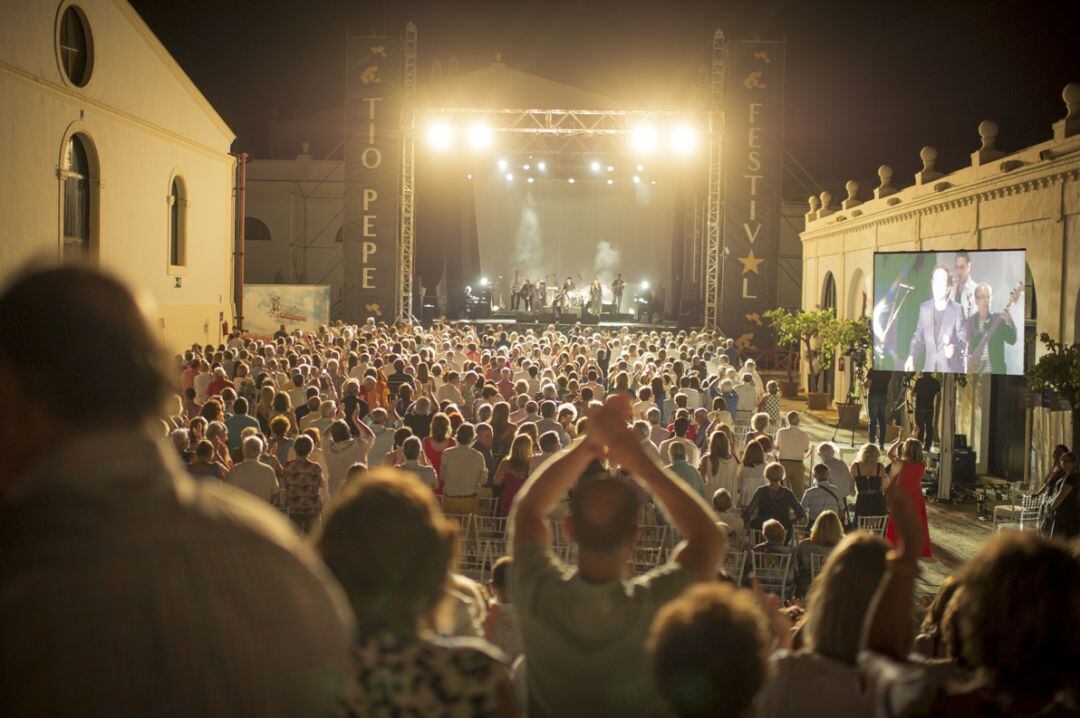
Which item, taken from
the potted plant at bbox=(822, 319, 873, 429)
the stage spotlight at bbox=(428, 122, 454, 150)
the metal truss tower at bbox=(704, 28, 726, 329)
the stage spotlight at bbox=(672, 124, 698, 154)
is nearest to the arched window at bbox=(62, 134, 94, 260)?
the stage spotlight at bbox=(428, 122, 454, 150)

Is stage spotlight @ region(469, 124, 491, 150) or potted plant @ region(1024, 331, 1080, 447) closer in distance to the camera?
potted plant @ region(1024, 331, 1080, 447)

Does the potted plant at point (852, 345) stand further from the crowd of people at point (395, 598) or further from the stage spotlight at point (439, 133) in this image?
the crowd of people at point (395, 598)

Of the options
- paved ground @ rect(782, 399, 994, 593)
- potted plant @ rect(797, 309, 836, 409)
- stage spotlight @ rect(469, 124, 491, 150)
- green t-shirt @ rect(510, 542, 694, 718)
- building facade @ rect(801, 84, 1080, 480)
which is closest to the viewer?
green t-shirt @ rect(510, 542, 694, 718)

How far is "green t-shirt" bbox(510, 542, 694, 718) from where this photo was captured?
286 centimetres

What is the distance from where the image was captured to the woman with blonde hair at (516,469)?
902 cm

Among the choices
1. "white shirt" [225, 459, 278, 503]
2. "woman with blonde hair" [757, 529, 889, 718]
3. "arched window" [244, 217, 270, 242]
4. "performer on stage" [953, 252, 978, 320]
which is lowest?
"white shirt" [225, 459, 278, 503]

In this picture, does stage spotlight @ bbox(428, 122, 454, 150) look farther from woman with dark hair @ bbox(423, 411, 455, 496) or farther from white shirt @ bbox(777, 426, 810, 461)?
woman with dark hair @ bbox(423, 411, 455, 496)

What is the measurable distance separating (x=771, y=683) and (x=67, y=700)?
2156 mm

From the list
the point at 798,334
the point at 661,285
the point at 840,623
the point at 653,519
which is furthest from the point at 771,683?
the point at 661,285

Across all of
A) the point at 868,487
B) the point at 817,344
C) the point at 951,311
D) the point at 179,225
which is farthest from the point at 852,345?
the point at 179,225

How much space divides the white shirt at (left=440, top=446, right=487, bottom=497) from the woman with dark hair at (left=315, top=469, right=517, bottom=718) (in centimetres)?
689

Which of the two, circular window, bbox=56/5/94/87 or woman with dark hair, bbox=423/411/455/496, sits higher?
circular window, bbox=56/5/94/87

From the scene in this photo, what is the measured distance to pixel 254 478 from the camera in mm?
8352

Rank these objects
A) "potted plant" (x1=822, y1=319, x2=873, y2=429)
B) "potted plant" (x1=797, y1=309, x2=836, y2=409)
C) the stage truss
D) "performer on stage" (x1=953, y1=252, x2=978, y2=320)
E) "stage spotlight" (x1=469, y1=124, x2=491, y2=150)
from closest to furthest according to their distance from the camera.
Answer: "performer on stage" (x1=953, y1=252, x2=978, y2=320)
"potted plant" (x1=822, y1=319, x2=873, y2=429)
"potted plant" (x1=797, y1=309, x2=836, y2=409)
"stage spotlight" (x1=469, y1=124, x2=491, y2=150)
the stage truss
